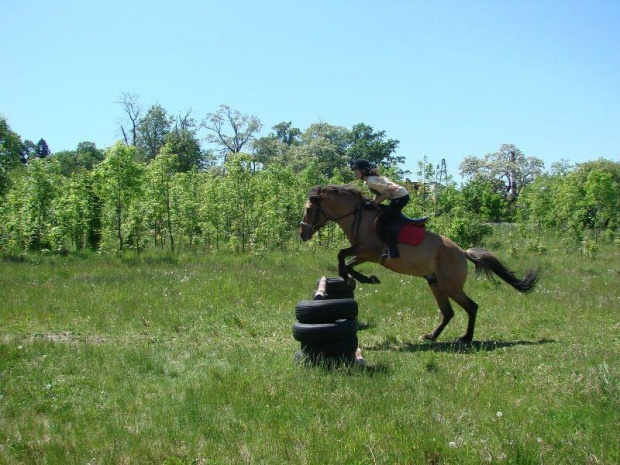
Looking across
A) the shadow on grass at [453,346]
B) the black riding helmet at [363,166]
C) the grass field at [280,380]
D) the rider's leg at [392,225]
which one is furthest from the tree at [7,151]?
the shadow on grass at [453,346]

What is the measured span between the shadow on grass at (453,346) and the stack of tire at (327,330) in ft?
5.94

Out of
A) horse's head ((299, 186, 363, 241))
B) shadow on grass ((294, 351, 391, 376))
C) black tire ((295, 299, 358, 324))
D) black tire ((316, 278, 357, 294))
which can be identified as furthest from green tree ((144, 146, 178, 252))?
shadow on grass ((294, 351, 391, 376))

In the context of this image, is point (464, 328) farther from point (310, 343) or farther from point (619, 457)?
point (619, 457)

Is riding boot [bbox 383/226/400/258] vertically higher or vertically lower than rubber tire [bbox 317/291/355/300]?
higher

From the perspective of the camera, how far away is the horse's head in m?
10.8

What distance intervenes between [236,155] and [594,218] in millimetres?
19573

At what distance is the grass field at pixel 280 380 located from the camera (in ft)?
16.3

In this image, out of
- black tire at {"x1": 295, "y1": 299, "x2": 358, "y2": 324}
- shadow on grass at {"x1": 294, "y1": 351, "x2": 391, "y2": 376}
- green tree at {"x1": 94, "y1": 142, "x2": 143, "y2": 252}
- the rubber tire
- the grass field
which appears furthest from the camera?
green tree at {"x1": 94, "y1": 142, "x2": 143, "y2": 252}

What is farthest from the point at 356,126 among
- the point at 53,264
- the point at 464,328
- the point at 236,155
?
the point at 464,328

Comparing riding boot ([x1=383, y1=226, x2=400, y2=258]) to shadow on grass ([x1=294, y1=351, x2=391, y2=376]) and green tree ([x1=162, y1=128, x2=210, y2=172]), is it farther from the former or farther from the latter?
green tree ([x1=162, y1=128, x2=210, y2=172])

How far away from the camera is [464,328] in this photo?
11750 mm

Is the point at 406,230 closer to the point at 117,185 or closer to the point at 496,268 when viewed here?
the point at 496,268

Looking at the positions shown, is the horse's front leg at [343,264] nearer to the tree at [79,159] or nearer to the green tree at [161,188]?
the green tree at [161,188]

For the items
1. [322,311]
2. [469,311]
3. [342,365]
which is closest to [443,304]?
[469,311]
